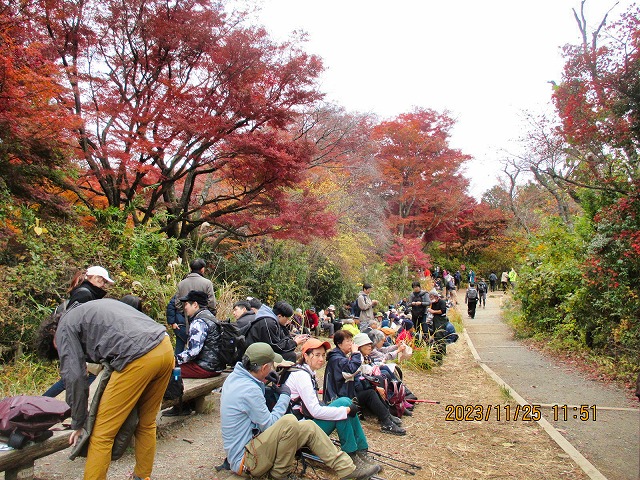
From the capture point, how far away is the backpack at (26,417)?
2822 mm

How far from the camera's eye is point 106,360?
114 inches

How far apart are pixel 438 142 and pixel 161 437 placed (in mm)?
25617

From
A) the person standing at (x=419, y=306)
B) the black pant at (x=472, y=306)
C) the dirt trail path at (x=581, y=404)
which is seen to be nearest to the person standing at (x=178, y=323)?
the dirt trail path at (x=581, y=404)

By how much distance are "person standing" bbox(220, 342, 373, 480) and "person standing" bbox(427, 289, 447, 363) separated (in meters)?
5.82

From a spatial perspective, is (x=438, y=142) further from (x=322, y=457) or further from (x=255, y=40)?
(x=322, y=457)

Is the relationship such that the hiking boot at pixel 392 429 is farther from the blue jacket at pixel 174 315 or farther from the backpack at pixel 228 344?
the blue jacket at pixel 174 315

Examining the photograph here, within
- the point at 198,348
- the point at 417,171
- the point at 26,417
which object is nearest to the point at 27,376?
the point at 198,348

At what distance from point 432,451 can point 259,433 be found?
202 cm

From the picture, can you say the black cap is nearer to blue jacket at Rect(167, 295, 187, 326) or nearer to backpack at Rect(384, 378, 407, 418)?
blue jacket at Rect(167, 295, 187, 326)

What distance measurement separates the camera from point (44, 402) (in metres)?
2.94

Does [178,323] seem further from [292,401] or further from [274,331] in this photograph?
[292,401]

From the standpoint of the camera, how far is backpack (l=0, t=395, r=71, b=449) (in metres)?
2.82

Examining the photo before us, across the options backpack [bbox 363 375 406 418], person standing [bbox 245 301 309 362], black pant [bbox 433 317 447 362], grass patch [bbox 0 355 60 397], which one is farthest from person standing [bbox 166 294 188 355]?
black pant [bbox 433 317 447 362]

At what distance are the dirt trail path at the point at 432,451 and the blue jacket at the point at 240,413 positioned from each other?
37 centimetres
